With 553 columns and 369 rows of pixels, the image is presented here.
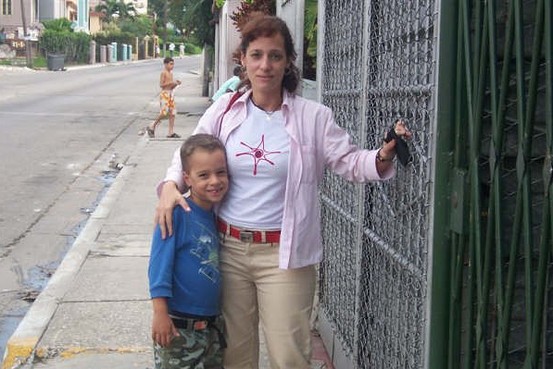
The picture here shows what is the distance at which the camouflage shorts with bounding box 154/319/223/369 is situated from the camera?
3.32 meters

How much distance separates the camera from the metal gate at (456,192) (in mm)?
2104

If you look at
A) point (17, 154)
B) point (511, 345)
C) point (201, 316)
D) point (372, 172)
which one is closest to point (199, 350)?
point (201, 316)

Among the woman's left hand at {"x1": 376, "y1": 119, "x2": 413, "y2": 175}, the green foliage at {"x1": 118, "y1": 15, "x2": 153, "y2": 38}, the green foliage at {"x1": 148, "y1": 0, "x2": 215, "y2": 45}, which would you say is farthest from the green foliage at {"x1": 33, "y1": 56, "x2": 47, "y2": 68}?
the woman's left hand at {"x1": 376, "y1": 119, "x2": 413, "y2": 175}

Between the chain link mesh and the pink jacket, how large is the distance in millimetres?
215

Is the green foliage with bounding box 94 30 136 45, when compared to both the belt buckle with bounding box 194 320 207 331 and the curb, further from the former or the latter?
the belt buckle with bounding box 194 320 207 331

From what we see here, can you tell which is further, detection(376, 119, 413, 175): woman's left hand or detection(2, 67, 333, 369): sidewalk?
detection(2, 67, 333, 369): sidewalk

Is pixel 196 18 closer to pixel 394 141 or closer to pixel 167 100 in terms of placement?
pixel 167 100

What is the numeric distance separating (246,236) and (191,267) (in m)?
0.25

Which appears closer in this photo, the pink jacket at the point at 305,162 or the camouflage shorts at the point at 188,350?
the pink jacket at the point at 305,162

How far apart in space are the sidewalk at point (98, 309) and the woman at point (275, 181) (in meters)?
1.56

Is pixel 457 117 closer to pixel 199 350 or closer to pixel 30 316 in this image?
pixel 199 350

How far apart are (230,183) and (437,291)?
3.16 feet

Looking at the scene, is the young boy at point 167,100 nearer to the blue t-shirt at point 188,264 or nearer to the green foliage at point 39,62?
the blue t-shirt at point 188,264

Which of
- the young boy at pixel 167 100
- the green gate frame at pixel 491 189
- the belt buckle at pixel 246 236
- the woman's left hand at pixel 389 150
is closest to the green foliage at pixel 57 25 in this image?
the young boy at pixel 167 100
